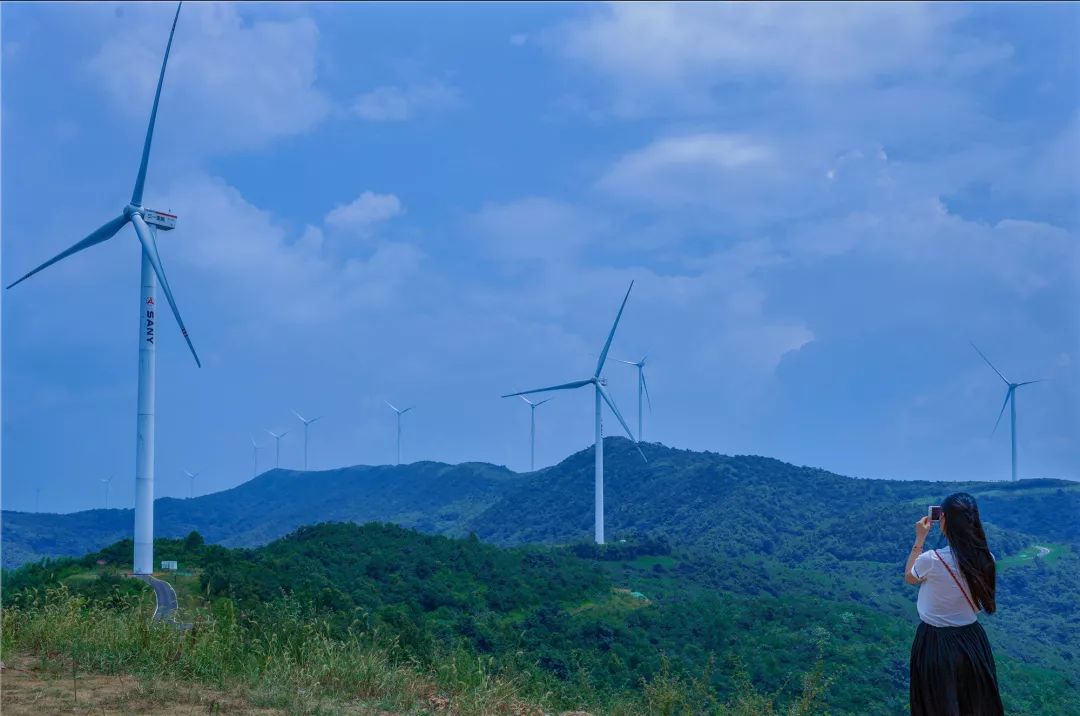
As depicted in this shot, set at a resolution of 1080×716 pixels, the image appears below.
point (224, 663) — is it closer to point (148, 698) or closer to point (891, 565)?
point (148, 698)

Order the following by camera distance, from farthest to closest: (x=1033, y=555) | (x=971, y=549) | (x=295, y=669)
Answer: (x=1033, y=555) < (x=295, y=669) < (x=971, y=549)

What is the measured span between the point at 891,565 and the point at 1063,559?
900 inches

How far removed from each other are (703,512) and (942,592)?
129 meters

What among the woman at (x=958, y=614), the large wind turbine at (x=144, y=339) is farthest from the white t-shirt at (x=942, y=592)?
the large wind turbine at (x=144, y=339)

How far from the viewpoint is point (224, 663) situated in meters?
10.8

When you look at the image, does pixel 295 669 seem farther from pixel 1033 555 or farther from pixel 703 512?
pixel 703 512

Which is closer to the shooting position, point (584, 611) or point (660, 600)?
point (584, 611)

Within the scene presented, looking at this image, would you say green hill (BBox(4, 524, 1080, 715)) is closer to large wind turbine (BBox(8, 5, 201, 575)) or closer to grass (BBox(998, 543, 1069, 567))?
large wind turbine (BBox(8, 5, 201, 575))

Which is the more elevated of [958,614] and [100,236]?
[100,236]

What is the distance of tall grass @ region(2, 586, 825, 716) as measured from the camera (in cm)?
1024

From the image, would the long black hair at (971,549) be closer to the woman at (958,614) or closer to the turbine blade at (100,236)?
the woman at (958,614)

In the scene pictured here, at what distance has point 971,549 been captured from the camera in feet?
24.1

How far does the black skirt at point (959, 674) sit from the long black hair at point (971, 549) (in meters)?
0.34

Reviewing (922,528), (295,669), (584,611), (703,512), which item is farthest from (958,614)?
(703,512)
